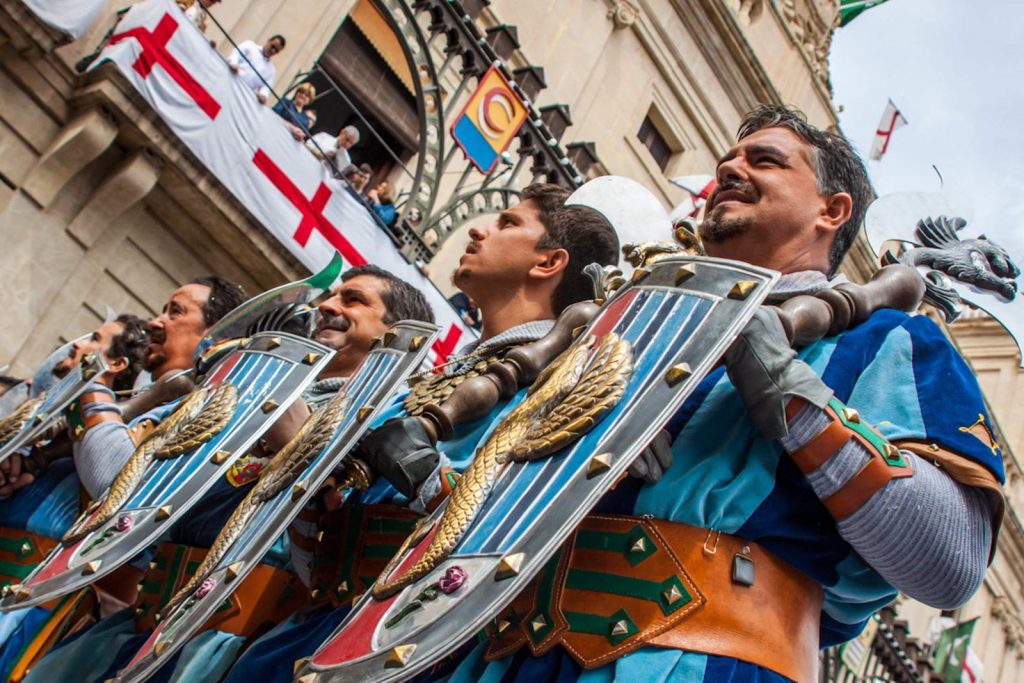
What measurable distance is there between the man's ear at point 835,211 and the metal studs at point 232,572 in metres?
1.30

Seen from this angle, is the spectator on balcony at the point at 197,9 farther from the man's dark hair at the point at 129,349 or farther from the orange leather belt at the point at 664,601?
the orange leather belt at the point at 664,601

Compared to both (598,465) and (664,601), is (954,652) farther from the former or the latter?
(598,465)

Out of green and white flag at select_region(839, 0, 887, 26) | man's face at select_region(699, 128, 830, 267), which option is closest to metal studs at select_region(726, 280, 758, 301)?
man's face at select_region(699, 128, 830, 267)

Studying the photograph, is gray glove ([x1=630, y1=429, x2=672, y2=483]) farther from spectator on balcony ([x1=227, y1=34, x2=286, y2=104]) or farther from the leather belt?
spectator on balcony ([x1=227, y1=34, x2=286, y2=104])

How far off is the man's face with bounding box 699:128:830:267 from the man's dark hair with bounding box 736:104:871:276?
1.1 inches

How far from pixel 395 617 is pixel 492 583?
169 millimetres

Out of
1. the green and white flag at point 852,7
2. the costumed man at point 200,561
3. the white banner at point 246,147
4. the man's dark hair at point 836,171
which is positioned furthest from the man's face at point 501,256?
the green and white flag at point 852,7

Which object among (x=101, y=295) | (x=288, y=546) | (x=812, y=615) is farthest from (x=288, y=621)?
(x=101, y=295)

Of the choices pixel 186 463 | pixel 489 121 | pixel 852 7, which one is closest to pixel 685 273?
pixel 186 463

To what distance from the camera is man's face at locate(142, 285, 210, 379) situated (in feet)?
13.5

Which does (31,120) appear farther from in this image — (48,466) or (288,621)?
(288,621)

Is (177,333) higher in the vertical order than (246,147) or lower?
higher

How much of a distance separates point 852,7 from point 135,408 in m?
18.7

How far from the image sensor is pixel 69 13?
23.2ft
